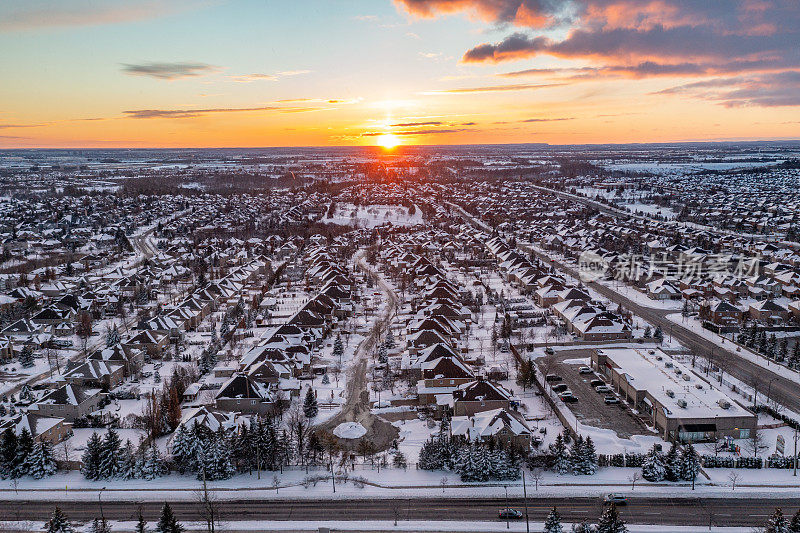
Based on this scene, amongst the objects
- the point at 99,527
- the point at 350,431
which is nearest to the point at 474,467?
the point at 350,431

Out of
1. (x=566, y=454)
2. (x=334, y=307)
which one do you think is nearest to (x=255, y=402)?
(x=566, y=454)

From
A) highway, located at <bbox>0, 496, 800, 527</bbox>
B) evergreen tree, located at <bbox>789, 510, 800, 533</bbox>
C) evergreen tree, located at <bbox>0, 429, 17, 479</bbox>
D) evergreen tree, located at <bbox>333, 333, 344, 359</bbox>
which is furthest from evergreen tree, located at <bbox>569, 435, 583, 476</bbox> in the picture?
evergreen tree, located at <bbox>0, 429, 17, 479</bbox>

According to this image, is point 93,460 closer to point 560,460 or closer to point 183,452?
point 183,452

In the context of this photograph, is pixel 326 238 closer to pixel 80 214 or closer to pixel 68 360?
pixel 68 360

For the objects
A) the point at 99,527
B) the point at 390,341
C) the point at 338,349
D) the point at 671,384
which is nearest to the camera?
the point at 99,527

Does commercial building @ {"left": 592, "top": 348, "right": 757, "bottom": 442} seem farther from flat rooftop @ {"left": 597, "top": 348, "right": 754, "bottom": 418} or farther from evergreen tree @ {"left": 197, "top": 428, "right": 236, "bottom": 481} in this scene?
evergreen tree @ {"left": 197, "top": 428, "right": 236, "bottom": 481}
